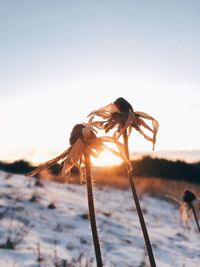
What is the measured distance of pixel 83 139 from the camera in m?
1.89

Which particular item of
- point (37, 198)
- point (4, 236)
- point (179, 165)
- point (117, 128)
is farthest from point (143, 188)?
point (179, 165)

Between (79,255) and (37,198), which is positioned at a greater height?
(37,198)

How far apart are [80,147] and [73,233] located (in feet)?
13.6

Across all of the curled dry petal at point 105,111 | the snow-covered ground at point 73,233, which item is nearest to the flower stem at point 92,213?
the curled dry petal at point 105,111

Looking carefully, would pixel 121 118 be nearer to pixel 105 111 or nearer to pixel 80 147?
pixel 105 111

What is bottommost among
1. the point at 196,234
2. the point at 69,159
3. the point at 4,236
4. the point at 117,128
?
the point at 196,234

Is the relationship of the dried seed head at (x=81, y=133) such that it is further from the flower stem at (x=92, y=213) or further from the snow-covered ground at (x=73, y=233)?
the snow-covered ground at (x=73, y=233)

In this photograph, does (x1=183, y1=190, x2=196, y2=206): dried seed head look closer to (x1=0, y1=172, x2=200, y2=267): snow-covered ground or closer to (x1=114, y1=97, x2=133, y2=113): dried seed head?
(x1=0, y1=172, x2=200, y2=267): snow-covered ground

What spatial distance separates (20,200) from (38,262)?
3.35 m

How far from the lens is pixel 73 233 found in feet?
18.9

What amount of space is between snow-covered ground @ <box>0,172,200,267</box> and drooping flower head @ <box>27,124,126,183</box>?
3.60 feet

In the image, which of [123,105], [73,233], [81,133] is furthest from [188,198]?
[73,233]

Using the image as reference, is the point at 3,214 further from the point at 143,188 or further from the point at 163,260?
the point at 143,188

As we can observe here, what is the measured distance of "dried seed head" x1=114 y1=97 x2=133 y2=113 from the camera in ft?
7.29
